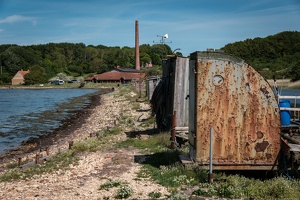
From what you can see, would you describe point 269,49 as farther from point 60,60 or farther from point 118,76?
point 60,60

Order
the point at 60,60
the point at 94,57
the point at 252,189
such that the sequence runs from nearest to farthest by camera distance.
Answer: the point at 252,189
the point at 60,60
the point at 94,57

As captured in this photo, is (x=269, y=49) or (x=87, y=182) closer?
(x=87, y=182)

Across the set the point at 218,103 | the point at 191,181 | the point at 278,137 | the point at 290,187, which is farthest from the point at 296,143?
the point at 191,181

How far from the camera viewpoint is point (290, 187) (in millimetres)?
6785

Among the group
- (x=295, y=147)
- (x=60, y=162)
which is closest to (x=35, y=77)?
(x=60, y=162)

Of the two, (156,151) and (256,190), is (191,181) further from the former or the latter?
(156,151)

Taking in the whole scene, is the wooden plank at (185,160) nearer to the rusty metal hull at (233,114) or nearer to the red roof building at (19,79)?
the rusty metal hull at (233,114)

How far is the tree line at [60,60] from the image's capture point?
12597 centimetres

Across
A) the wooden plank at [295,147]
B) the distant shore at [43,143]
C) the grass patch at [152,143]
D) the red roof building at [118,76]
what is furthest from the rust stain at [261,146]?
the red roof building at [118,76]

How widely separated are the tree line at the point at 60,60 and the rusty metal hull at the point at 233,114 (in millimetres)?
110777

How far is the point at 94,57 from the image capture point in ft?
487

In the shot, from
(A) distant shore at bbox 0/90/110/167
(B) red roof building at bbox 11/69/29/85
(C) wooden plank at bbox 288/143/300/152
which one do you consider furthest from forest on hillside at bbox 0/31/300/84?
(C) wooden plank at bbox 288/143/300/152

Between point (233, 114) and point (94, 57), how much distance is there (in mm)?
144278

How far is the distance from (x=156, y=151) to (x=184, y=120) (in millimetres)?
2360
